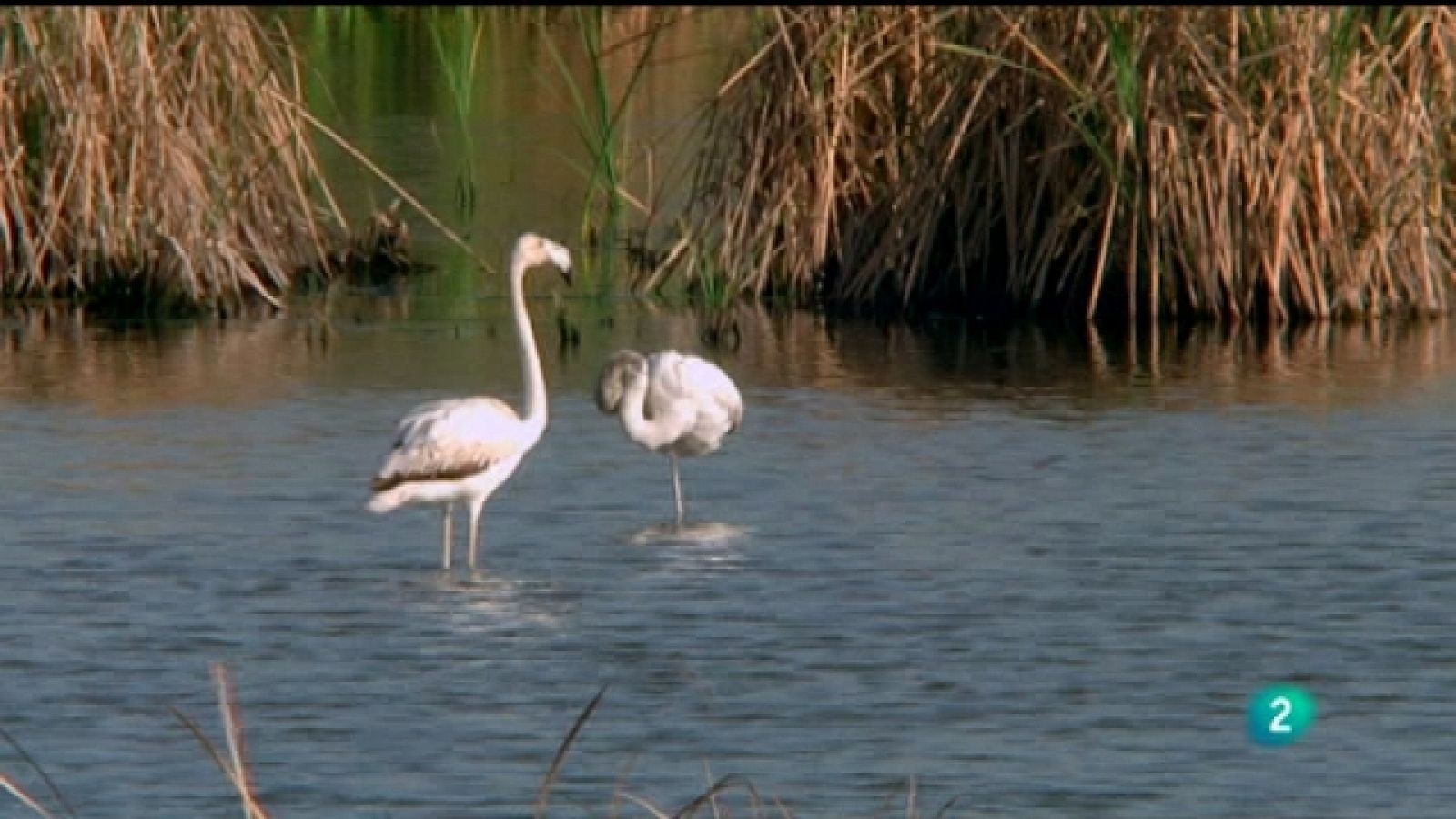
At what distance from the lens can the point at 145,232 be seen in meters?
17.8

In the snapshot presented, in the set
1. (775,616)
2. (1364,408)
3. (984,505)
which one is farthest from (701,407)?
(1364,408)

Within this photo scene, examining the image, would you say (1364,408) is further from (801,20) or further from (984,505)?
(801,20)

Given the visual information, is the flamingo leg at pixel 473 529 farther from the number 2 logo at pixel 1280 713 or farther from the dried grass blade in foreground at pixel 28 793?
the number 2 logo at pixel 1280 713

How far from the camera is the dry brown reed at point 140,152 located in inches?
679

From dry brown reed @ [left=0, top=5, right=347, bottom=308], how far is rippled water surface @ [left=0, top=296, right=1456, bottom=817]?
24.6 inches

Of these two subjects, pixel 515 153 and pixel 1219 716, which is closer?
pixel 1219 716

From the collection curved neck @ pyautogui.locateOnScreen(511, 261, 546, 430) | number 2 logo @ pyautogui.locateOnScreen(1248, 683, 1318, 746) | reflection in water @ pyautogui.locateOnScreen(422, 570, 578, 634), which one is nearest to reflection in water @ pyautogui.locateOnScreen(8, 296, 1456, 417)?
curved neck @ pyautogui.locateOnScreen(511, 261, 546, 430)

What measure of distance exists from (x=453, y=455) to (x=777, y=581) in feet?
4.05

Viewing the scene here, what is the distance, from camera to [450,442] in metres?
11.5

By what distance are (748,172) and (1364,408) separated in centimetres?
414

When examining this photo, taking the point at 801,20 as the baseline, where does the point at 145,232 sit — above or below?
below

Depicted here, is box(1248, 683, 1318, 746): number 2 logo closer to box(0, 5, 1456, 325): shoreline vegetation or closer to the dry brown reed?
box(0, 5, 1456, 325): shoreline vegetation

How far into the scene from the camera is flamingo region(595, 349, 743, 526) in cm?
1297

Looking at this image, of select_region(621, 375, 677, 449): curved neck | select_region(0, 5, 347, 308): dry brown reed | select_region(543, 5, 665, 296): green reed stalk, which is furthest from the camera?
select_region(0, 5, 347, 308): dry brown reed
